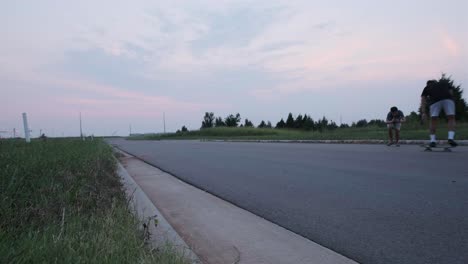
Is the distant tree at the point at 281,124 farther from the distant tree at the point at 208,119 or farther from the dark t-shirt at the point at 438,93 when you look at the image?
the dark t-shirt at the point at 438,93

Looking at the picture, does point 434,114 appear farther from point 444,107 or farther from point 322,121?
point 322,121

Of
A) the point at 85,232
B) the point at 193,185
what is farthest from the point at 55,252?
the point at 193,185

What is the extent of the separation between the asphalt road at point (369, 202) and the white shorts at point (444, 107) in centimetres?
234

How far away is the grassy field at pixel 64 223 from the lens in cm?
306

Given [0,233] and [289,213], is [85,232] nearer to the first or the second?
[0,233]

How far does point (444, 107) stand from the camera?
39.6ft

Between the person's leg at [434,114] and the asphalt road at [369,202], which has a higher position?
the person's leg at [434,114]

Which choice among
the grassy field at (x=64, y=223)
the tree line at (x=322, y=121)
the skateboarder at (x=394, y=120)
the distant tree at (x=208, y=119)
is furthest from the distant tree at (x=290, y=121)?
the grassy field at (x=64, y=223)

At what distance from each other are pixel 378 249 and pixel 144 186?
579 cm

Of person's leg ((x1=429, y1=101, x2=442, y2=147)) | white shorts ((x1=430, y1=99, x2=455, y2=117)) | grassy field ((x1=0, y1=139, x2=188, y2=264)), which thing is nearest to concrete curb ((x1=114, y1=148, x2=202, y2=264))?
grassy field ((x1=0, y1=139, x2=188, y2=264))

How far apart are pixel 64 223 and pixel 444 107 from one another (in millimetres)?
11543

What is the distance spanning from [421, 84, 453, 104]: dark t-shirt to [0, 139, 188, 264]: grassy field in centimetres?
1009

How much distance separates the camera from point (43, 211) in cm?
418

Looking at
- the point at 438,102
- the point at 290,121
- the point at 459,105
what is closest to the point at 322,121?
the point at 290,121
